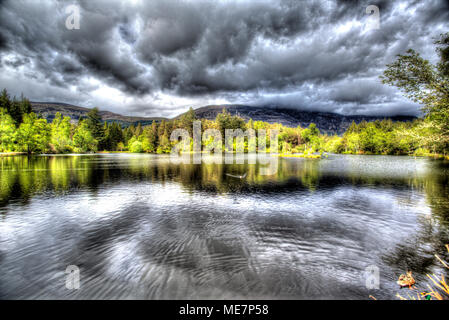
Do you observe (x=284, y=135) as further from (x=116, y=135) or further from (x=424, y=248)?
(x=424, y=248)

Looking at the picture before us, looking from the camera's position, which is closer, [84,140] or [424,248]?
[424,248]

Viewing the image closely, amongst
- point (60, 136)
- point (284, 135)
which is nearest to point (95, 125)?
point (60, 136)

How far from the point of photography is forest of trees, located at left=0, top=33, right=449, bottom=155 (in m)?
12.9

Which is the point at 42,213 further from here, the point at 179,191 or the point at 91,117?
the point at 91,117

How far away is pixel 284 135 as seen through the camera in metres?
150

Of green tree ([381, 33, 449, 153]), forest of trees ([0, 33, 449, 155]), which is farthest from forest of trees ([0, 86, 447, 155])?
green tree ([381, 33, 449, 153])

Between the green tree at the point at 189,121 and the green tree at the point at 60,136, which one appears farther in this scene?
the green tree at the point at 189,121

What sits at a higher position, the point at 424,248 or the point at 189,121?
the point at 189,121

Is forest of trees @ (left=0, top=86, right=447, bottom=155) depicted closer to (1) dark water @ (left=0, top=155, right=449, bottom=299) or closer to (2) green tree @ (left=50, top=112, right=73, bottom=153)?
(2) green tree @ (left=50, top=112, right=73, bottom=153)

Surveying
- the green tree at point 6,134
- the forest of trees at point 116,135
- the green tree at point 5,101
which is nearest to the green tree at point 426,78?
the forest of trees at point 116,135

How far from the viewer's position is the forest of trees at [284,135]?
12914mm

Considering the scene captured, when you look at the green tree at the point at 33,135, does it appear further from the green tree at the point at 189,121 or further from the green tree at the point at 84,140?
the green tree at the point at 189,121
